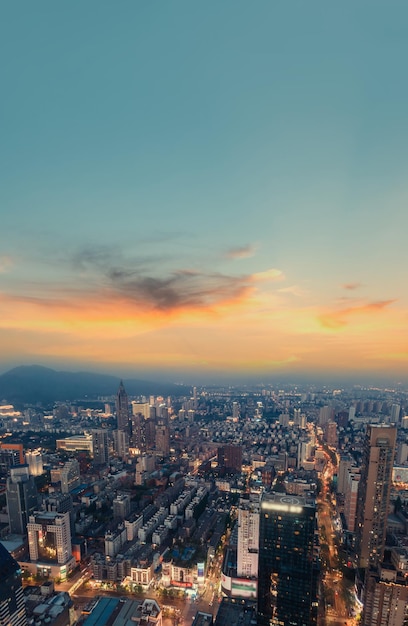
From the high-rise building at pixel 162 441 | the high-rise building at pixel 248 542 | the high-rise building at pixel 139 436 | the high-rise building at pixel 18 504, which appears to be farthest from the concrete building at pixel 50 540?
the high-rise building at pixel 139 436

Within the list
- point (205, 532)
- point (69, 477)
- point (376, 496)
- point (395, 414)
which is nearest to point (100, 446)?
point (69, 477)

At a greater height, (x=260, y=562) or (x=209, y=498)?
(x=260, y=562)

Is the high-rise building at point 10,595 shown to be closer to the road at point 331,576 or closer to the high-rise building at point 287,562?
the high-rise building at point 287,562

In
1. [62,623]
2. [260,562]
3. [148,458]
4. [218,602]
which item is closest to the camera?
[260,562]

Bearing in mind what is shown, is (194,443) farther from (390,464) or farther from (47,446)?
(390,464)

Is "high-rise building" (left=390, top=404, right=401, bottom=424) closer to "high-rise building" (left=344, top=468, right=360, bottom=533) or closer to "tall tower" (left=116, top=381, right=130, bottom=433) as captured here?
"high-rise building" (left=344, top=468, right=360, bottom=533)

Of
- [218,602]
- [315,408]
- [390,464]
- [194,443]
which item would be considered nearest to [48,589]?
[218,602]
